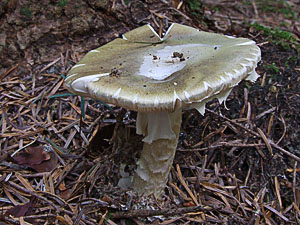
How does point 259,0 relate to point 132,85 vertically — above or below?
below

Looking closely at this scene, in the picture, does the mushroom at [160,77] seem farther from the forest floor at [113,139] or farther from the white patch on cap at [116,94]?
the forest floor at [113,139]

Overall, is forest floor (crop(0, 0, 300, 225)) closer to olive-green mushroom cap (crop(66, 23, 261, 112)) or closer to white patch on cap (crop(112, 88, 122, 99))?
olive-green mushroom cap (crop(66, 23, 261, 112))

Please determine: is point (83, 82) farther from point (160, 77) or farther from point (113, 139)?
point (113, 139)

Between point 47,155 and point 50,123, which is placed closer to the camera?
point 47,155

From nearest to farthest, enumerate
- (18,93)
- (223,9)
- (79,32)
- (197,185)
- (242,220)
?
(242,220) → (197,185) → (18,93) → (79,32) → (223,9)

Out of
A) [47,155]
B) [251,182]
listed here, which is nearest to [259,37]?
[251,182]

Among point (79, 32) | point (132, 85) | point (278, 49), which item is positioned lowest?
point (278, 49)

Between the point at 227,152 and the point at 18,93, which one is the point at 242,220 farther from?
the point at 18,93

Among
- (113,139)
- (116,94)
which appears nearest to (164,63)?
(116,94)
